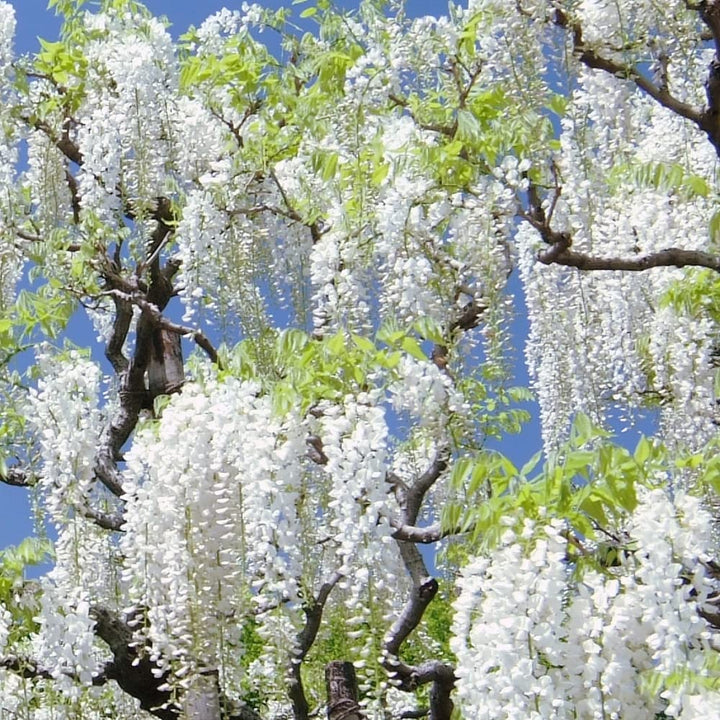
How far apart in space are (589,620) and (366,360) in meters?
1.29

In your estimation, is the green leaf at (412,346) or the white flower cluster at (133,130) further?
the white flower cluster at (133,130)

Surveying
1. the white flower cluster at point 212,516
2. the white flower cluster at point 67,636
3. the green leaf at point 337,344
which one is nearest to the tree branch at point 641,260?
the green leaf at point 337,344

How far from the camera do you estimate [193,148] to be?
6.36m

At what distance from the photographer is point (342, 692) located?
18.9ft

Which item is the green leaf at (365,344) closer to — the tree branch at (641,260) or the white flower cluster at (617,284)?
the tree branch at (641,260)

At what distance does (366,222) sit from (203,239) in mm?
927

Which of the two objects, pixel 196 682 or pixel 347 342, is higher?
pixel 347 342

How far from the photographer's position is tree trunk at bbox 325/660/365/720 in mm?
5703

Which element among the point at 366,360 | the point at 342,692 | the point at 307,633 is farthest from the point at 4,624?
the point at 366,360

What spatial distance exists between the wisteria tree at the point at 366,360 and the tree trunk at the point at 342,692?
1 centimetres

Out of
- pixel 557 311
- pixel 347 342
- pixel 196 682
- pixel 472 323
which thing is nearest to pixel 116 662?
pixel 196 682

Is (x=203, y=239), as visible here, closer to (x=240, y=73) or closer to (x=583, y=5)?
(x=240, y=73)

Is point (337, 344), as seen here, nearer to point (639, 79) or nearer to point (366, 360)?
point (366, 360)

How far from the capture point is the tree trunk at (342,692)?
18.7 feet
